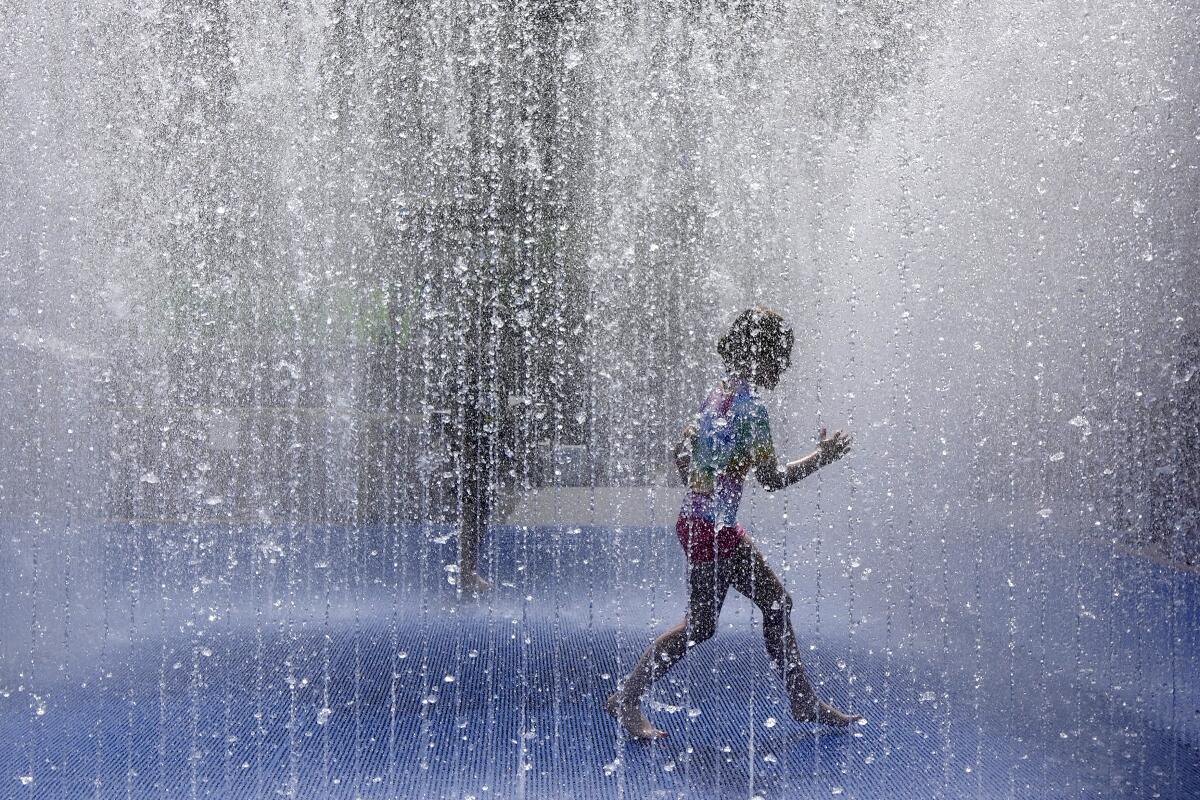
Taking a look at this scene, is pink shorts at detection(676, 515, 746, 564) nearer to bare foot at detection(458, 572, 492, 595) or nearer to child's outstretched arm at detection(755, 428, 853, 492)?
child's outstretched arm at detection(755, 428, 853, 492)

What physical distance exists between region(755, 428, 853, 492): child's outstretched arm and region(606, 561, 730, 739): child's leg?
260 millimetres

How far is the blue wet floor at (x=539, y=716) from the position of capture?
2.43 m

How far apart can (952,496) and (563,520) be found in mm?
2711

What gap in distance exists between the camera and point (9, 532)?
4.71m

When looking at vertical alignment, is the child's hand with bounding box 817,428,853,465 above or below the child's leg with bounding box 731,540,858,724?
above

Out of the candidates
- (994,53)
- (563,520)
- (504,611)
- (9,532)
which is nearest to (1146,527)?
(994,53)

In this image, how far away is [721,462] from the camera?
2428 mm

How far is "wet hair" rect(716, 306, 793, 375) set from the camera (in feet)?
8.10

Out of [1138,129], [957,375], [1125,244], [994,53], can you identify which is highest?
[994,53]

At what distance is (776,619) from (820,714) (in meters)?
0.38

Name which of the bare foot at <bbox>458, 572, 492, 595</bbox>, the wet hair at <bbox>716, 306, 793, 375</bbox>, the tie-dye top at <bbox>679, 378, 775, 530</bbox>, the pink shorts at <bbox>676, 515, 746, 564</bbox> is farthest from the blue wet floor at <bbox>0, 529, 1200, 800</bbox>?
the wet hair at <bbox>716, 306, 793, 375</bbox>

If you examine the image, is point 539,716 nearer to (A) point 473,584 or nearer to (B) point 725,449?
(B) point 725,449

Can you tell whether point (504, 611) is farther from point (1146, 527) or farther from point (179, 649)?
point (1146, 527)

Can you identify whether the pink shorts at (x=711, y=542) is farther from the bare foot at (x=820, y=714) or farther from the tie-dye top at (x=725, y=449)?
the bare foot at (x=820, y=714)
